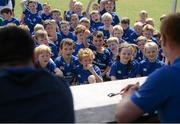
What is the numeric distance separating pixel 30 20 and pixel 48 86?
849 cm

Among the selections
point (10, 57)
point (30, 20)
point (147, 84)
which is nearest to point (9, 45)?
point (10, 57)

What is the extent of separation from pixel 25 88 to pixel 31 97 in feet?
0.17

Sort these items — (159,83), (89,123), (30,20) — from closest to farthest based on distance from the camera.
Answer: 1. (159,83)
2. (89,123)
3. (30,20)

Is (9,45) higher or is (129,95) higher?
(9,45)

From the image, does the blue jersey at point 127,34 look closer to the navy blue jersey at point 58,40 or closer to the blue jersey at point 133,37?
the blue jersey at point 133,37

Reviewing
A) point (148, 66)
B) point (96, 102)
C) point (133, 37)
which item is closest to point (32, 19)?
point (133, 37)

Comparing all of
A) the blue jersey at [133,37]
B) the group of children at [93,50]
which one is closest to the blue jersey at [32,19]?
the group of children at [93,50]

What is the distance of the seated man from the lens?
6.21ft

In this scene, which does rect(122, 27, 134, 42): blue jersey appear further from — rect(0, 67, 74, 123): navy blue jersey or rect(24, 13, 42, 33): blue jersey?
rect(0, 67, 74, 123): navy blue jersey

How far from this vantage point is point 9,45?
1.98m

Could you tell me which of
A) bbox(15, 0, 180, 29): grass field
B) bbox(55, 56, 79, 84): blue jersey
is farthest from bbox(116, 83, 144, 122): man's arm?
bbox(15, 0, 180, 29): grass field

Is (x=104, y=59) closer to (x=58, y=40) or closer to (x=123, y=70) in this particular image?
(x=123, y=70)

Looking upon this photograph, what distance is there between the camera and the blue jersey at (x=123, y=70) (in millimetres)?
6523

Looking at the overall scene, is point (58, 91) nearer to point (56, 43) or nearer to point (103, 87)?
point (103, 87)
